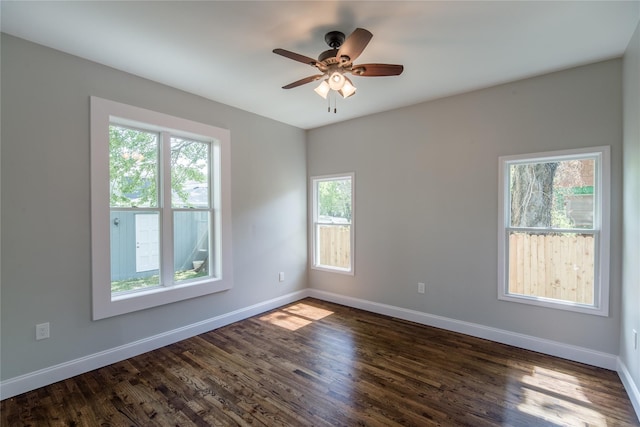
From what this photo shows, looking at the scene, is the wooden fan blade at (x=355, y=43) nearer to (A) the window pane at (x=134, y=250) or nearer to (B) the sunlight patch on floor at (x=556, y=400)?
(A) the window pane at (x=134, y=250)

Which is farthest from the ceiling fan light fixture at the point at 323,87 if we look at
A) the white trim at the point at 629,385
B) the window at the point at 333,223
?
the white trim at the point at 629,385

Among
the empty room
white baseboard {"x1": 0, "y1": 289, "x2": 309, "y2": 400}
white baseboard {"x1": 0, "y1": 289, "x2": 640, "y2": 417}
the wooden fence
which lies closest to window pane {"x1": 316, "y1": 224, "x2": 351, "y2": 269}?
the empty room

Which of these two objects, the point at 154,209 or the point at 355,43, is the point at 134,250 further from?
the point at 355,43

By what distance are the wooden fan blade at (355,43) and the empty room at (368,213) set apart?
0.03 metres

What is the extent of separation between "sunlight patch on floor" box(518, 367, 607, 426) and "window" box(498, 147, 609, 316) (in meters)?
0.69

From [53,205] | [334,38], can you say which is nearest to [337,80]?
[334,38]

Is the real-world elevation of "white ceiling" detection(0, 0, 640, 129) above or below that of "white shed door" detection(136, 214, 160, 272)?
above

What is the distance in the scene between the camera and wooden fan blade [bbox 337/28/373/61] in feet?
5.95

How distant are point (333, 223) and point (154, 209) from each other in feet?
8.16

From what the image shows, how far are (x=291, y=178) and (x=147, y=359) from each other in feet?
9.46

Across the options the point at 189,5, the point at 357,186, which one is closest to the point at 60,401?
the point at 189,5

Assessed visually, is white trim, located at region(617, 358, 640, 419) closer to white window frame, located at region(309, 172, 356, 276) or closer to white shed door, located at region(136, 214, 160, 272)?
white window frame, located at region(309, 172, 356, 276)

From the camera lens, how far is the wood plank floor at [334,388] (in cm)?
201

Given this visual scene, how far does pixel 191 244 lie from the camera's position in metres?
3.47
